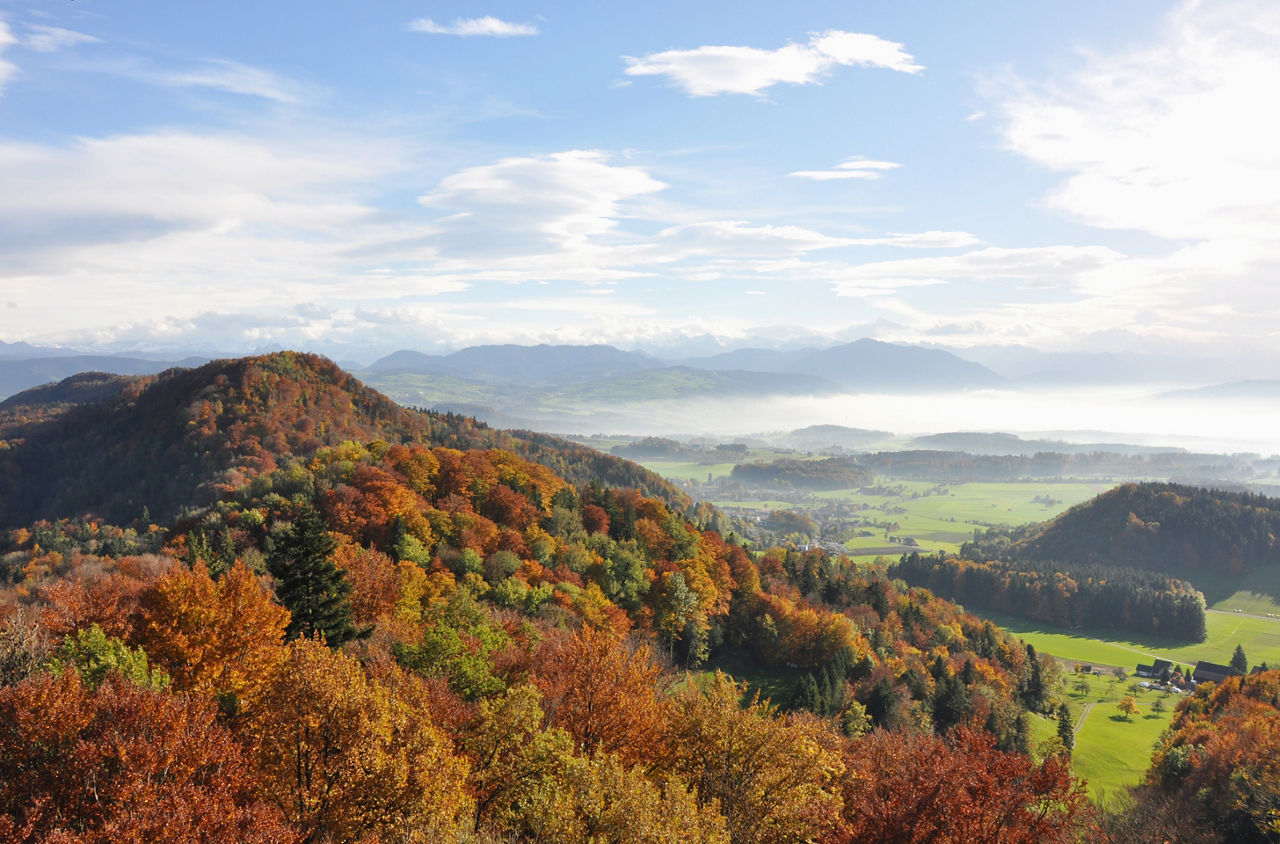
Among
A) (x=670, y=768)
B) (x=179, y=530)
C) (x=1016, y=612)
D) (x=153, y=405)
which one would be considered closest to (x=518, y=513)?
(x=179, y=530)

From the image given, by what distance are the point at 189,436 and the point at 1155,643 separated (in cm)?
20709

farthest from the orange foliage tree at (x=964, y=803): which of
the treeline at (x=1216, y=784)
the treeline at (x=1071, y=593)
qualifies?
the treeline at (x=1071, y=593)

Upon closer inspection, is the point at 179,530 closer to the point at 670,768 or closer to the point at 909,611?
the point at 670,768

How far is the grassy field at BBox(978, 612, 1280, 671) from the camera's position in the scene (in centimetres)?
13788

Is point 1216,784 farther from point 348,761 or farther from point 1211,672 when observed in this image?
point 1211,672

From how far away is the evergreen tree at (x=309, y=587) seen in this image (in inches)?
1547

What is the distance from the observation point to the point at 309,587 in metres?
39.8

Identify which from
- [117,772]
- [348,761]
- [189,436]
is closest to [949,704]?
[348,761]

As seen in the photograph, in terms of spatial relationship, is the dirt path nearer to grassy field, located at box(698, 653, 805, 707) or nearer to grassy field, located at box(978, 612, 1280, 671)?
grassy field, located at box(978, 612, 1280, 671)

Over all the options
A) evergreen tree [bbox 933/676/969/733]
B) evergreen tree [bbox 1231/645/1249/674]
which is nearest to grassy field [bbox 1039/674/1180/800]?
evergreen tree [bbox 933/676/969/733]

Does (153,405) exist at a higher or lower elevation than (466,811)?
higher

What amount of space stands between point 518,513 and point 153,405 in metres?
110

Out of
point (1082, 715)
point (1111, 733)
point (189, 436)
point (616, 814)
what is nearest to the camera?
point (616, 814)

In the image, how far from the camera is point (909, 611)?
10600cm
